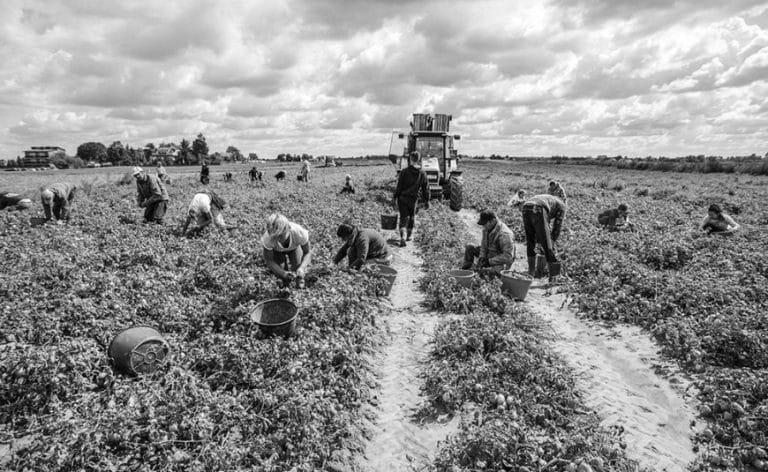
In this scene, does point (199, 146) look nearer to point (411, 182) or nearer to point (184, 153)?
point (184, 153)

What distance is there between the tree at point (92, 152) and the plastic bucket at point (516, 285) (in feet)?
357

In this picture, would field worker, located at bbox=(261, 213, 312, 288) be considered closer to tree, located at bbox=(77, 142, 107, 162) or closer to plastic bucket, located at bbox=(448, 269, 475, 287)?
plastic bucket, located at bbox=(448, 269, 475, 287)


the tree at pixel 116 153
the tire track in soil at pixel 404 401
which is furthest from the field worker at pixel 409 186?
the tree at pixel 116 153

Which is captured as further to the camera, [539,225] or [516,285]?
[539,225]

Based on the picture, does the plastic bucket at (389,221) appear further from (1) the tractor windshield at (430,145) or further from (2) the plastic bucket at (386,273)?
(1) the tractor windshield at (430,145)

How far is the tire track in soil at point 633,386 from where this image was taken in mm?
3514

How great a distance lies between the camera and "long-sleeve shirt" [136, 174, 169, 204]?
34.3ft

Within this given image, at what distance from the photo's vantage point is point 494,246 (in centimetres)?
716

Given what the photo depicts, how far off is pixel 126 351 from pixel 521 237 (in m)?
10.1

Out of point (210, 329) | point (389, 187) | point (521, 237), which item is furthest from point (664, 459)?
point (389, 187)

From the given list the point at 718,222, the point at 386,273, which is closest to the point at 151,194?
the point at 386,273

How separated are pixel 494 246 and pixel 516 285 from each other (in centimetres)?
90

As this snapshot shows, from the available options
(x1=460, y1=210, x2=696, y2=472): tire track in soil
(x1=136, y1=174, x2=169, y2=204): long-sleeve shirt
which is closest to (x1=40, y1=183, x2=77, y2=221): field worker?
(x1=136, y1=174, x2=169, y2=204): long-sleeve shirt

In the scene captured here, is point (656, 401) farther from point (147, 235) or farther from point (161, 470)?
point (147, 235)
